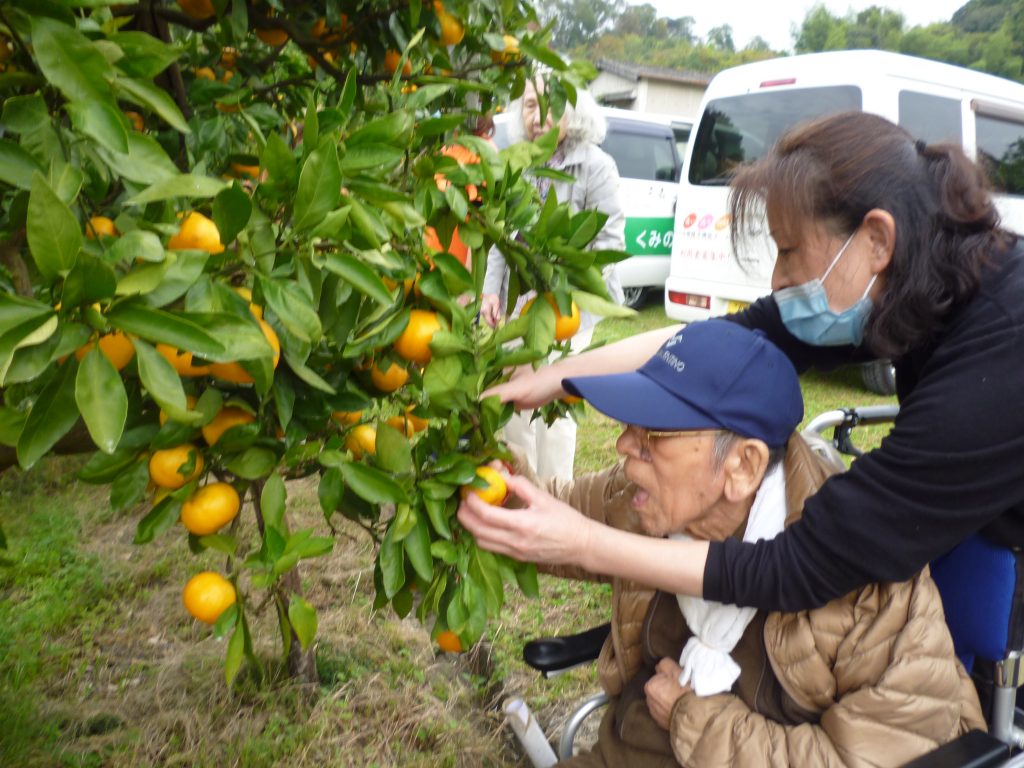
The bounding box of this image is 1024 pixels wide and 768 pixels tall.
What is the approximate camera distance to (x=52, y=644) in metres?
2.33

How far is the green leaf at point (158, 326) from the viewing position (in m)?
0.63

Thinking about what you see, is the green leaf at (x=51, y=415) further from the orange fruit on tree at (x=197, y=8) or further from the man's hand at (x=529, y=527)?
the orange fruit on tree at (x=197, y=8)

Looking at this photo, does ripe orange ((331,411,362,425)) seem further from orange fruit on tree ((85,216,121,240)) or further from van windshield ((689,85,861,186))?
van windshield ((689,85,861,186))

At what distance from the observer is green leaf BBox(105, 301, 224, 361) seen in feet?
2.07

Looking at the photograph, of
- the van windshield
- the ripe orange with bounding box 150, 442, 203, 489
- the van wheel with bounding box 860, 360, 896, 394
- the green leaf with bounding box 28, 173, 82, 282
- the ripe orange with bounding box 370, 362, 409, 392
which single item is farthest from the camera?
the van wheel with bounding box 860, 360, 896, 394

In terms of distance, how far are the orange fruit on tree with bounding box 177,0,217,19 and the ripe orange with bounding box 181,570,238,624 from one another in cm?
87

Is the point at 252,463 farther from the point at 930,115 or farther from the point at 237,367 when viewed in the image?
the point at 930,115

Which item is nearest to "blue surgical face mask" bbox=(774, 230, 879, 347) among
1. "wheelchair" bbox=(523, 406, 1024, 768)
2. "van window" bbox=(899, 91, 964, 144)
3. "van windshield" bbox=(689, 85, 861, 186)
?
"wheelchair" bbox=(523, 406, 1024, 768)

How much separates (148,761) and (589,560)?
4.18 ft

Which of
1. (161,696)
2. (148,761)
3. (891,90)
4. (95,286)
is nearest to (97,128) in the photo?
(95,286)

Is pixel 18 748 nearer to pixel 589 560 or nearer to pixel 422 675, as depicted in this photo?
pixel 422 675

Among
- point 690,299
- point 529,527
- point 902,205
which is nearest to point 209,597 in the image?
point 529,527

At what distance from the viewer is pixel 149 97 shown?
2.67ft

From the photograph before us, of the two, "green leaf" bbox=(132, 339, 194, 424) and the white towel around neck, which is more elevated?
"green leaf" bbox=(132, 339, 194, 424)
